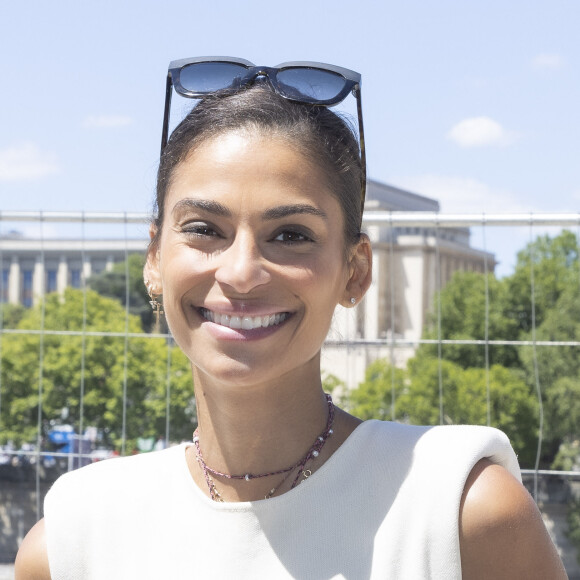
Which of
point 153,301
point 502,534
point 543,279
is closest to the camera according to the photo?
point 502,534

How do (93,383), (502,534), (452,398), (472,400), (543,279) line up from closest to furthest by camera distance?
(502,534) < (452,398) < (472,400) < (93,383) < (543,279)

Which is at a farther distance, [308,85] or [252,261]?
[308,85]

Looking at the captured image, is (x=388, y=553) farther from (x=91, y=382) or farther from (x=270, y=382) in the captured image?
(x=91, y=382)

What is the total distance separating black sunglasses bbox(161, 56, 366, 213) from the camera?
4.21ft

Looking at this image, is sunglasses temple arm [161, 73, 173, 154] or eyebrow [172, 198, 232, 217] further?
sunglasses temple arm [161, 73, 173, 154]

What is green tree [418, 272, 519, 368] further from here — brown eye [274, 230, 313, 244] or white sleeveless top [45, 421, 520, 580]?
brown eye [274, 230, 313, 244]

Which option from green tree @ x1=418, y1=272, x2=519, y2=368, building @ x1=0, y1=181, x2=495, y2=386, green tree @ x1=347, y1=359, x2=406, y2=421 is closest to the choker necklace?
green tree @ x1=347, y1=359, x2=406, y2=421

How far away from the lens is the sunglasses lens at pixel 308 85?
1.28 metres

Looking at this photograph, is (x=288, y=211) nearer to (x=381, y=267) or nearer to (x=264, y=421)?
(x=264, y=421)

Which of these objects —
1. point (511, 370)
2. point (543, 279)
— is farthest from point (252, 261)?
point (543, 279)

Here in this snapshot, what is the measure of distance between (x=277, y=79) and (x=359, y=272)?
29 centimetres

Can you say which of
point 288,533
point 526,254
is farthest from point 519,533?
point 526,254

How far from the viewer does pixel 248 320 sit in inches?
46.1

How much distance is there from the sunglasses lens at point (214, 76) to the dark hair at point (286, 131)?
0.02 metres
